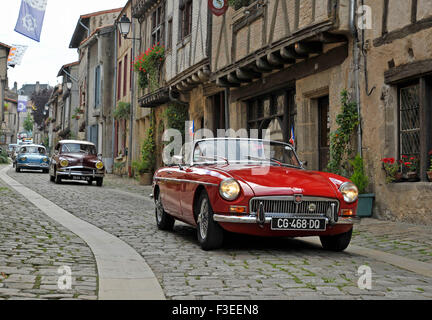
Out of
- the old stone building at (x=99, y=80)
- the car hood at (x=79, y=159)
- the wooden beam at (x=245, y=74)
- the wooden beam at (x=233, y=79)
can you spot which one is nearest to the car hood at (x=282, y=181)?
the wooden beam at (x=245, y=74)

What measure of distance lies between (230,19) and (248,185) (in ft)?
33.8

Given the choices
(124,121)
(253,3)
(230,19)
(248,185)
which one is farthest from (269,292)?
(124,121)

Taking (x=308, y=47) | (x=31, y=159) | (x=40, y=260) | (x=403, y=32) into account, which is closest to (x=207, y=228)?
(x=40, y=260)

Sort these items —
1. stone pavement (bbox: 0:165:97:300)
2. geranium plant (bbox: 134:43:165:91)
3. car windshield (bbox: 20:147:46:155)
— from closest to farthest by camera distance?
stone pavement (bbox: 0:165:97:300)
geranium plant (bbox: 134:43:165:91)
car windshield (bbox: 20:147:46:155)

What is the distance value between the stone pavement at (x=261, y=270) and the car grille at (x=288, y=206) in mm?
464

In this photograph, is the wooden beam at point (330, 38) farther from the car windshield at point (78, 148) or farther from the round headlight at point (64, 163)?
the car windshield at point (78, 148)

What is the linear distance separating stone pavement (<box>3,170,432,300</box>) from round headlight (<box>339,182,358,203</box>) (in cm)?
62

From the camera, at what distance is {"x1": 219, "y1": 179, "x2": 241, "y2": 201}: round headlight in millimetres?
6059

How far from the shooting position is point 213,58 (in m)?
16.4

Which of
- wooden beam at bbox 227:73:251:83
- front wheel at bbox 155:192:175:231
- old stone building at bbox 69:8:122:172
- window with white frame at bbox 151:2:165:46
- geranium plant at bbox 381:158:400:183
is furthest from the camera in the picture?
old stone building at bbox 69:8:122:172

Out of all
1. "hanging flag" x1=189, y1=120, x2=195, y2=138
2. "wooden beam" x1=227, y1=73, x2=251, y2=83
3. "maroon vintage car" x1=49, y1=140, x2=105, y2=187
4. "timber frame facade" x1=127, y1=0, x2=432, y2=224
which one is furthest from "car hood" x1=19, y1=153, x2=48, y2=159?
"wooden beam" x1=227, y1=73, x2=251, y2=83

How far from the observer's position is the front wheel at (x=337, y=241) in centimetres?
655

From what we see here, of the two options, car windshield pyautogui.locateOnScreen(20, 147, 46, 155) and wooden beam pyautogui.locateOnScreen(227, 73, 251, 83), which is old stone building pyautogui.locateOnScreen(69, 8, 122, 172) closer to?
car windshield pyautogui.locateOnScreen(20, 147, 46, 155)

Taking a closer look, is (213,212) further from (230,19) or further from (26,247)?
(230,19)
